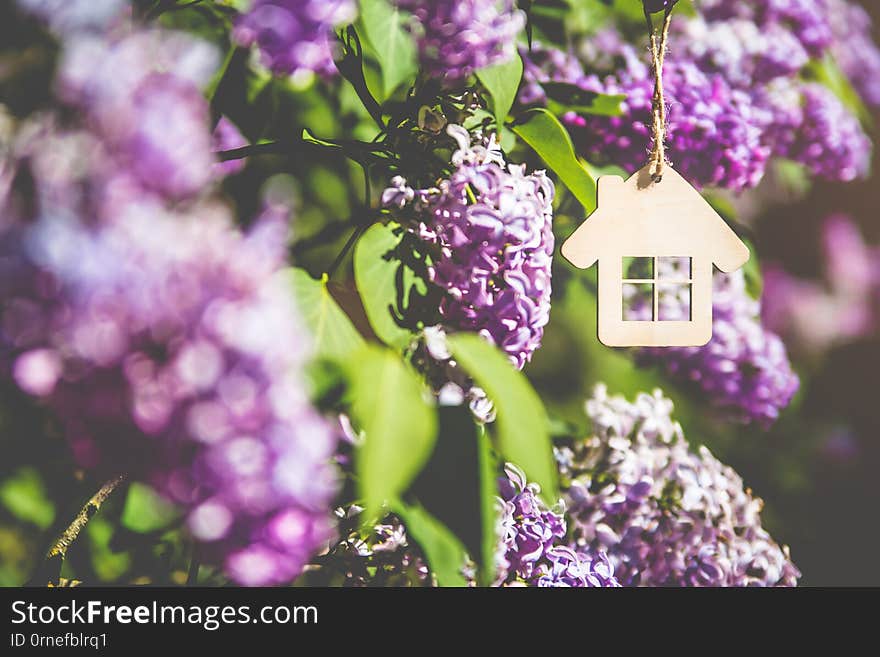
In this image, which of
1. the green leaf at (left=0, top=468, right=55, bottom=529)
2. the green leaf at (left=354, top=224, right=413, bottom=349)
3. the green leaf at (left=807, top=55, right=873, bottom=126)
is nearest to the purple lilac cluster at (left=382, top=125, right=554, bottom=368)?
the green leaf at (left=354, top=224, right=413, bottom=349)

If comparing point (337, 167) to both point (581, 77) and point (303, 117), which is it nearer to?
point (303, 117)

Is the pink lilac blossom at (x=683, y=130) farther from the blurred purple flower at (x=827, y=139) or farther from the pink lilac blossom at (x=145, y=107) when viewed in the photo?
the pink lilac blossom at (x=145, y=107)

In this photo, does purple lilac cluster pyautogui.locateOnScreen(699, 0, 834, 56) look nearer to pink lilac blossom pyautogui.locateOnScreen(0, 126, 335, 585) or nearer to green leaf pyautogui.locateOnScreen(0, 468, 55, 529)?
pink lilac blossom pyautogui.locateOnScreen(0, 126, 335, 585)

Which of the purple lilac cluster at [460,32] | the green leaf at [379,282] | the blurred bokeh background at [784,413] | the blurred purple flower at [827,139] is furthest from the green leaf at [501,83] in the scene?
the blurred purple flower at [827,139]

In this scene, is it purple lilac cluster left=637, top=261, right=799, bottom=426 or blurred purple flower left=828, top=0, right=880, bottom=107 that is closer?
purple lilac cluster left=637, top=261, right=799, bottom=426

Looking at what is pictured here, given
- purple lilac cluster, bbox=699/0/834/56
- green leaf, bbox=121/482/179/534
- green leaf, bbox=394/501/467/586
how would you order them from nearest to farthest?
green leaf, bbox=394/501/467/586 → green leaf, bbox=121/482/179/534 → purple lilac cluster, bbox=699/0/834/56

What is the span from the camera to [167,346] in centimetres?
41

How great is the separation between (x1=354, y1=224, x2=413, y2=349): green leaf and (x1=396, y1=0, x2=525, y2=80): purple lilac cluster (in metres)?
0.12

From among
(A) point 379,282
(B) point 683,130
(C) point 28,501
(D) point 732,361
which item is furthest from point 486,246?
(C) point 28,501

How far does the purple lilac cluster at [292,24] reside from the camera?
0.52 meters

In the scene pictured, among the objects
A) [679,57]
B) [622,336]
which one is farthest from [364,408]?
[679,57]

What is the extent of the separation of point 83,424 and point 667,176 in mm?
433

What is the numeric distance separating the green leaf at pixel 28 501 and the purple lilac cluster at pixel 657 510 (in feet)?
1.61

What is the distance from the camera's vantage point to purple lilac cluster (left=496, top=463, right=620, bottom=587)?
0.63m
